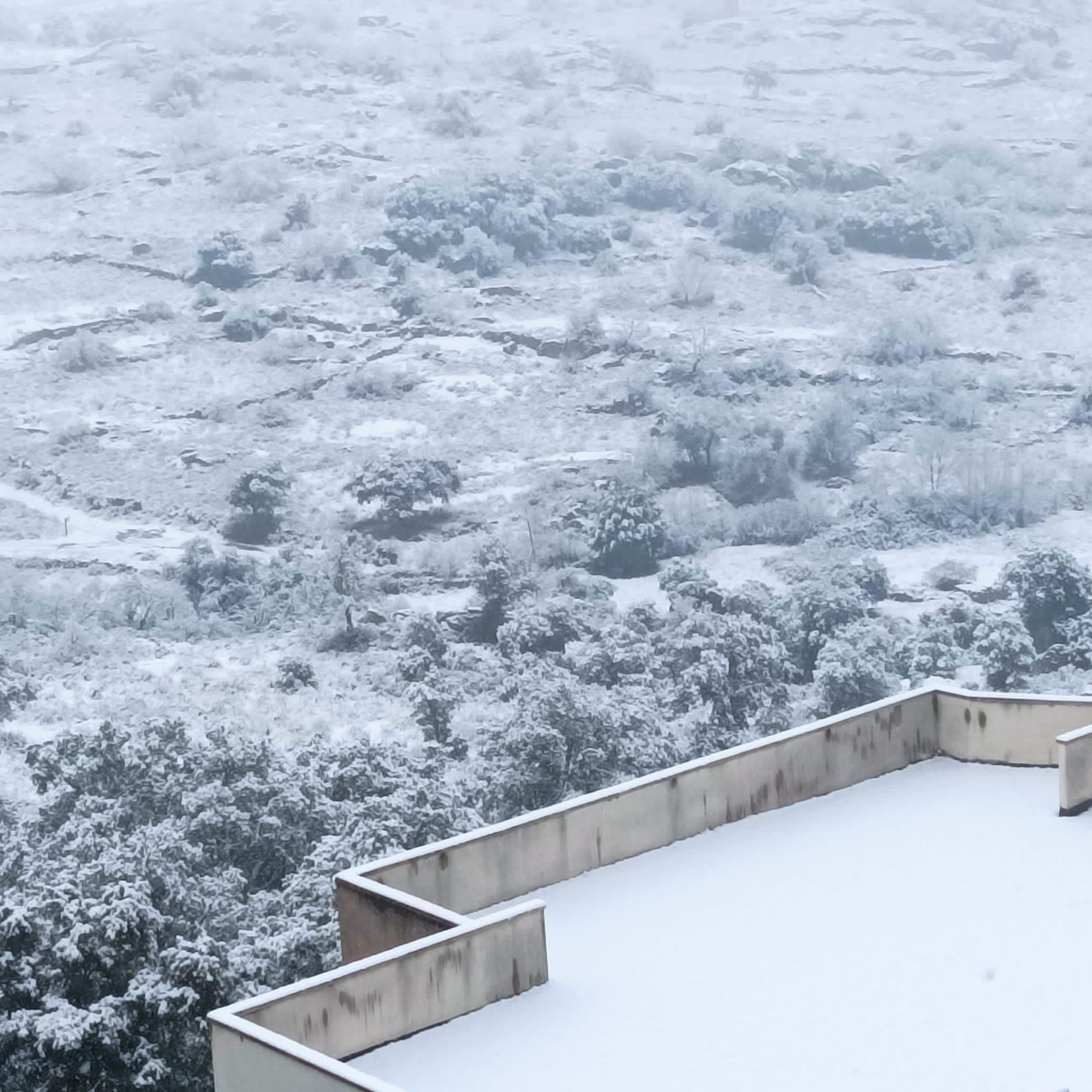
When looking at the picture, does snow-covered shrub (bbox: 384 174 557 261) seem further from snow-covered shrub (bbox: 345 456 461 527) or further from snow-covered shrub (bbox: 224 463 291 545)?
snow-covered shrub (bbox: 224 463 291 545)

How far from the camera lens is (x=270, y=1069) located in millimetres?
7449

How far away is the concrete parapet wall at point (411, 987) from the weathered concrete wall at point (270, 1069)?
0.49 ft

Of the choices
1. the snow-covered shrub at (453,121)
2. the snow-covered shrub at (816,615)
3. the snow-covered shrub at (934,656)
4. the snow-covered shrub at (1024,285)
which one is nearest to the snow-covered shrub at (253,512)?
the snow-covered shrub at (816,615)

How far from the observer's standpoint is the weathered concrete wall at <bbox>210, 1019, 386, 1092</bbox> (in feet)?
23.2

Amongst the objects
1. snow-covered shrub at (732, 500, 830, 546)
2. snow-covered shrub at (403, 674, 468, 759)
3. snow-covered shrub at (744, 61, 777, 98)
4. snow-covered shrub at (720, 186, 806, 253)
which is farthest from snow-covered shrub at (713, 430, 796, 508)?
snow-covered shrub at (744, 61, 777, 98)

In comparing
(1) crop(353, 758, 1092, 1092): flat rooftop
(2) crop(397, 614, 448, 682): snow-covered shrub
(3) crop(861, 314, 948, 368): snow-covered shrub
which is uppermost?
(1) crop(353, 758, 1092, 1092): flat rooftop

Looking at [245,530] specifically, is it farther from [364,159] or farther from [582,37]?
[582,37]

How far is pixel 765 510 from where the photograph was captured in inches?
2447

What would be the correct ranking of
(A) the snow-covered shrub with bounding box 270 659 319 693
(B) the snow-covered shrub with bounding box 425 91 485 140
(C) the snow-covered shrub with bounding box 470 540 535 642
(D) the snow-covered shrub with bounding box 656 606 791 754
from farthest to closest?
(B) the snow-covered shrub with bounding box 425 91 485 140 → (C) the snow-covered shrub with bounding box 470 540 535 642 → (A) the snow-covered shrub with bounding box 270 659 319 693 → (D) the snow-covered shrub with bounding box 656 606 791 754

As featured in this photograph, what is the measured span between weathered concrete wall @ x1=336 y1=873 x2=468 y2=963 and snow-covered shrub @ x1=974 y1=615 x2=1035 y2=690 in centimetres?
3565

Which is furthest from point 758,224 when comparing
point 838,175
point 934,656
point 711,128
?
point 934,656

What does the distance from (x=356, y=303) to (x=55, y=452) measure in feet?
58.8

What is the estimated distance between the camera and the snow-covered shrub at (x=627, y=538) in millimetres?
57219

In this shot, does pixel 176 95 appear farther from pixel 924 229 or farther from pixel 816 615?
pixel 816 615
